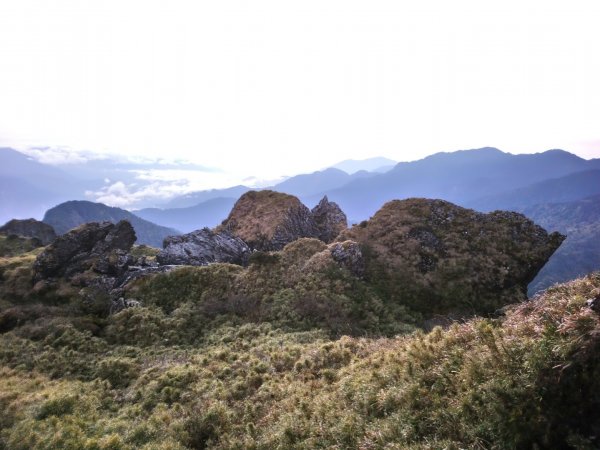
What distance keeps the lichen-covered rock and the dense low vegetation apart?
13941 mm

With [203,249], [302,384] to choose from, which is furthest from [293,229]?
[302,384]

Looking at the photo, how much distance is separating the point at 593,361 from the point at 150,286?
35239 mm

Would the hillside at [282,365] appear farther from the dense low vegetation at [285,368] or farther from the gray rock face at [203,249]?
the gray rock face at [203,249]

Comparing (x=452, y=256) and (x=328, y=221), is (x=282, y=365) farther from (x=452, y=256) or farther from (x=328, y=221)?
(x=328, y=221)

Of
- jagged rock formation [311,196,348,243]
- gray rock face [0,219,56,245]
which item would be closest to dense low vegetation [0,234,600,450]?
jagged rock formation [311,196,348,243]

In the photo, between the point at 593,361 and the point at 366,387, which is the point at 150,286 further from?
the point at 593,361

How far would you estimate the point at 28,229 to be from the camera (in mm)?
95062

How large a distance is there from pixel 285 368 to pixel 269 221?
126ft

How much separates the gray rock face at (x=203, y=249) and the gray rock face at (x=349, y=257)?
15.8 meters

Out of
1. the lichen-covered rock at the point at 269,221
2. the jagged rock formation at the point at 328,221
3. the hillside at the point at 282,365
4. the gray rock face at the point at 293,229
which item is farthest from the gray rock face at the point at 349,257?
the jagged rock formation at the point at 328,221

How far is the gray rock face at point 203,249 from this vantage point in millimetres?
43656

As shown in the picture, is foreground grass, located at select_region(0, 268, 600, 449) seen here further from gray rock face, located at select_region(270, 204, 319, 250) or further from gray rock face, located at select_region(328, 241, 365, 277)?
gray rock face, located at select_region(270, 204, 319, 250)

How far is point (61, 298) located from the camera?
37.1 metres

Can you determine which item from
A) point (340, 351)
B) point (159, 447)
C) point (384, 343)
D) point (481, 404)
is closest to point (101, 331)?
point (159, 447)
